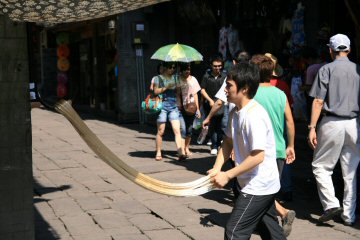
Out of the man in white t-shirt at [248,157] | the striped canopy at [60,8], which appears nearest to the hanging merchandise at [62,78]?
→ the man in white t-shirt at [248,157]

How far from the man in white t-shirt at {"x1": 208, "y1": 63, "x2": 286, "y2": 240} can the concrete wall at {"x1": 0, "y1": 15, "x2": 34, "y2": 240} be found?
4.57 ft

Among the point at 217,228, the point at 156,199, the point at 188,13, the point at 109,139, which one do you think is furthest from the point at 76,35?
the point at 217,228

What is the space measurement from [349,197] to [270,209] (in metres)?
1.88

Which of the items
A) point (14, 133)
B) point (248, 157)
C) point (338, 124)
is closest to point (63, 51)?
point (338, 124)

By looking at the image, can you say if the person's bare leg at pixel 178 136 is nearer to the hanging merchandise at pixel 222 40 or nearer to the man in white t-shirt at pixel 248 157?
the hanging merchandise at pixel 222 40

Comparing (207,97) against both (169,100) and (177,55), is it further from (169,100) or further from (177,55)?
(177,55)

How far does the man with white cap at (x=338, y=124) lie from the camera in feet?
18.8

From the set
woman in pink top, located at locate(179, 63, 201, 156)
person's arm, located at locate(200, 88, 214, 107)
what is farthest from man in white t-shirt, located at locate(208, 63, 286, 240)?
woman in pink top, located at locate(179, 63, 201, 156)

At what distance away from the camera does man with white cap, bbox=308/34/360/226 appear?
5738 mm

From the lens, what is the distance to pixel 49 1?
10.7 feet

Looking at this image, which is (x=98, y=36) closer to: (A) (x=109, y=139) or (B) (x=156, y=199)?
(A) (x=109, y=139)

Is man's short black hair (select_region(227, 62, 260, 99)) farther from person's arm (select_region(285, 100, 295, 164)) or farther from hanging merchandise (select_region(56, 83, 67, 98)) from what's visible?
hanging merchandise (select_region(56, 83, 67, 98))

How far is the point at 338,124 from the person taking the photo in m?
5.75

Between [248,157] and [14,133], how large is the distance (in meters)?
1.67
